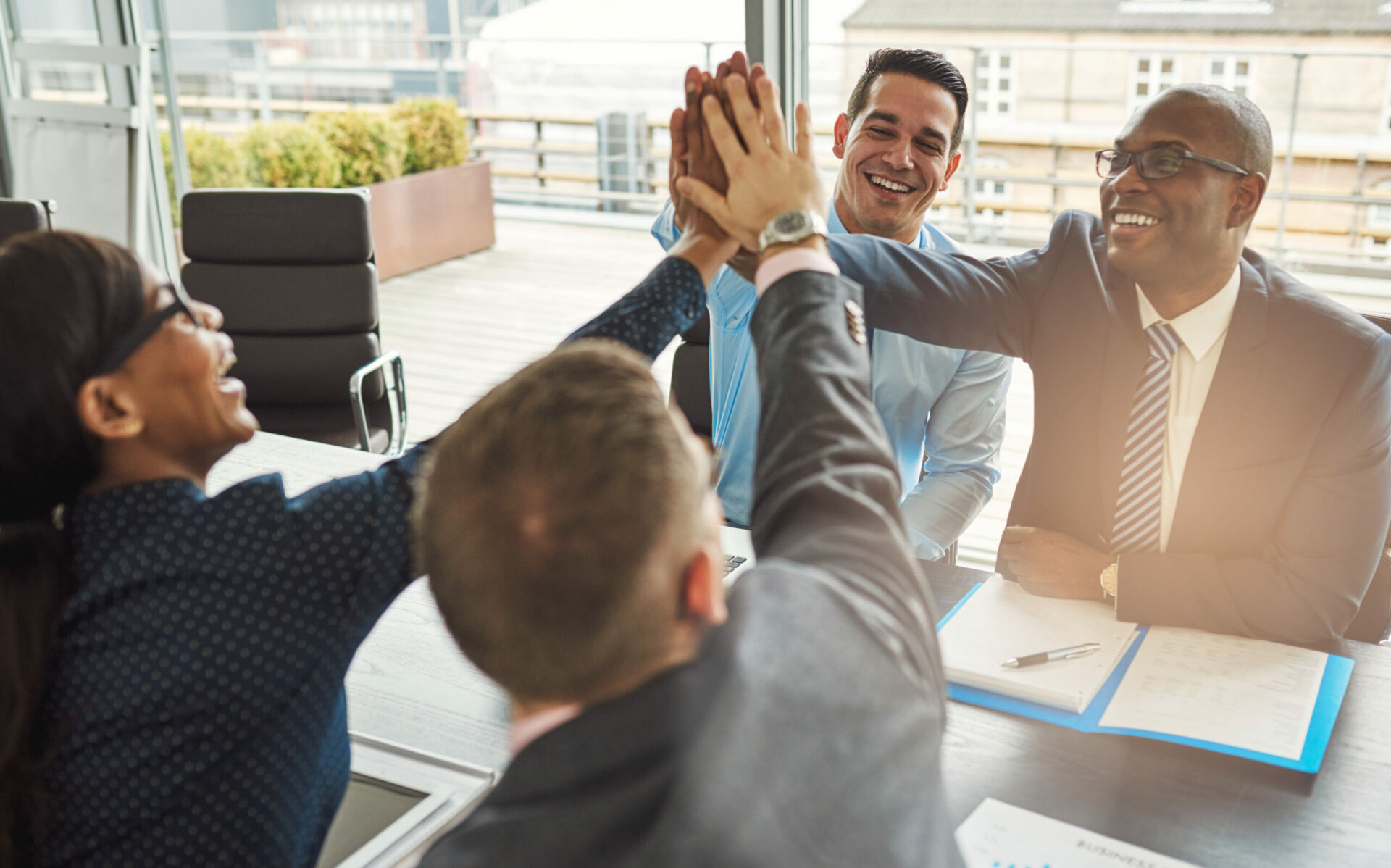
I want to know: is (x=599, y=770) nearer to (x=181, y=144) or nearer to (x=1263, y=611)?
(x=1263, y=611)

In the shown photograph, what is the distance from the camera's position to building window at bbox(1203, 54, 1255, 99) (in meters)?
2.44

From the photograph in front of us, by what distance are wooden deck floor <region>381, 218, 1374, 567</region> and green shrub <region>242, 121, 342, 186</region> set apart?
0.68 m

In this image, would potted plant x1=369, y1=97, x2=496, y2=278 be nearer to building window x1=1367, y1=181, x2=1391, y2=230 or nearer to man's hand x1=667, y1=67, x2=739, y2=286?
building window x1=1367, y1=181, x2=1391, y2=230

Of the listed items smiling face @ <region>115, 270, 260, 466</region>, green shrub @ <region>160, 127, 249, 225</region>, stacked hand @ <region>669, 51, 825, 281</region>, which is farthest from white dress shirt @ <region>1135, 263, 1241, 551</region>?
green shrub @ <region>160, 127, 249, 225</region>

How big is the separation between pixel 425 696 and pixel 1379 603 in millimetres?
1407

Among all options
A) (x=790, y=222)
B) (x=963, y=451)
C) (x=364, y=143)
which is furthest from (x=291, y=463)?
(x=364, y=143)

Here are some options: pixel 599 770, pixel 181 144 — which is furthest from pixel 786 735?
pixel 181 144

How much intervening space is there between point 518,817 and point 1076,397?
1.34 meters

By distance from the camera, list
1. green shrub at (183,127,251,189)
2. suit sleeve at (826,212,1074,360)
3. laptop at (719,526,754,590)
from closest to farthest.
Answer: laptop at (719,526,754,590), suit sleeve at (826,212,1074,360), green shrub at (183,127,251,189)

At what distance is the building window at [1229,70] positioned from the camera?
95.9 inches

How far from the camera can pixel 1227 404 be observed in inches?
61.4

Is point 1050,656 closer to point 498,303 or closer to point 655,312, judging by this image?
point 655,312

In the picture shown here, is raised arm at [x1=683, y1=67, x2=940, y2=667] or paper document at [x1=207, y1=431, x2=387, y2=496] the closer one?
raised arm at [x1=683, y1=67, x2=940, y2=667]

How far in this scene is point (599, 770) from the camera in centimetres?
59
